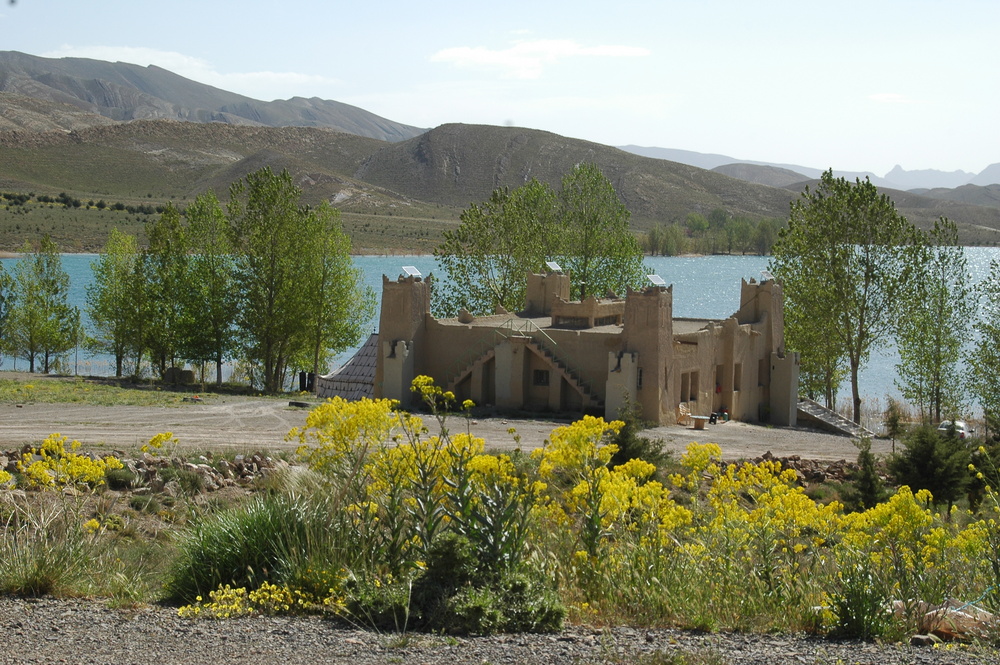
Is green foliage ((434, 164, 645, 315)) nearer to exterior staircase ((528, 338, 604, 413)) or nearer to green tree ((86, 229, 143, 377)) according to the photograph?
green tree ((86, 229, 143, 377))

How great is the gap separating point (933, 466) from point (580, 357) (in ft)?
37.3

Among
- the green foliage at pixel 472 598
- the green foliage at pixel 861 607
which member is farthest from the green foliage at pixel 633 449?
the green foliage at pixel 472 598

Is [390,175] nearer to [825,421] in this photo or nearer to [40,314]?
[40,314]

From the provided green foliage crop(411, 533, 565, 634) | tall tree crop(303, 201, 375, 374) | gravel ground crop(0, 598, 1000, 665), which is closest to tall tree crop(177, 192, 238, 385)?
tall tree crop(303, 201, 375, 374)

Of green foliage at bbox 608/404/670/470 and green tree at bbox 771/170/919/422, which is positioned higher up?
green tree at bbox 771/170/919/422

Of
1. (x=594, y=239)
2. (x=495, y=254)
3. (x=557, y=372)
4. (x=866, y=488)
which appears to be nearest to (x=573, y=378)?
(x=557, y=372)

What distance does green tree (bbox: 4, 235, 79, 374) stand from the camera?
50.5 meters

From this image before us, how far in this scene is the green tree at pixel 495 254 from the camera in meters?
48.2

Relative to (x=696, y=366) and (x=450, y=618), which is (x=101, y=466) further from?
(x=696, y=366)

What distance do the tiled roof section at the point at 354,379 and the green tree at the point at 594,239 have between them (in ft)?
48.4

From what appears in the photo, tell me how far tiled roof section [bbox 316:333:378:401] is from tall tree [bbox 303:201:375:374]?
5.36 m

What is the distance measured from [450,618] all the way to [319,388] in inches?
1266

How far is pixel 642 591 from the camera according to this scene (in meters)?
8.62

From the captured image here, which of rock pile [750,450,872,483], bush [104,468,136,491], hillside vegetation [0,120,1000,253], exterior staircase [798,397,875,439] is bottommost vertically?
exterior staircase [798,397,875,439]
